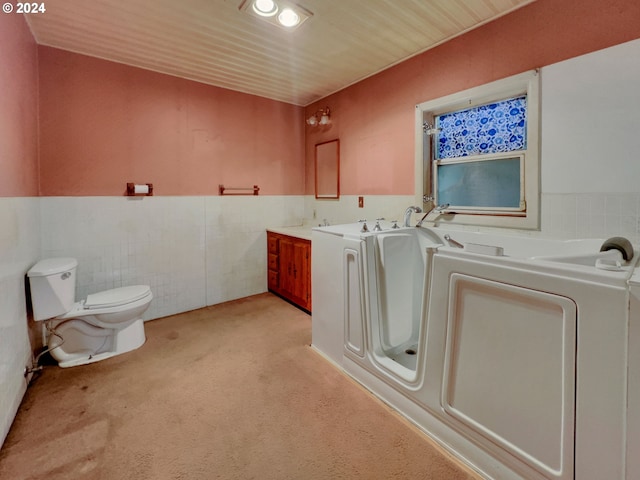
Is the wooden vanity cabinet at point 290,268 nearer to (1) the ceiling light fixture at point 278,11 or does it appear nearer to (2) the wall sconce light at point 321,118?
(2) the wall sconce light at point 321,118

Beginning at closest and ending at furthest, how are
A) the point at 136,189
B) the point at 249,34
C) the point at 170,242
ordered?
the point at 249,34 → the point at 136,189 → the point at 170,242

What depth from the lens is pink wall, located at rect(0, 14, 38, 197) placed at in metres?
1.62

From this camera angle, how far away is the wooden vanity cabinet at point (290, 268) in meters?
3.03

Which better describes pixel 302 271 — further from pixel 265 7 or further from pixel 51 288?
pixel 265 7

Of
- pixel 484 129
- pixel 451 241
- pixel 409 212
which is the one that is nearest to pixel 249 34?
pixel 409 212

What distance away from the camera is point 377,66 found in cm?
285

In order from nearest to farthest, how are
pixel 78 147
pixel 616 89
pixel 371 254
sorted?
pixel 616 89 < pixel 371 254 < pixel 78 147

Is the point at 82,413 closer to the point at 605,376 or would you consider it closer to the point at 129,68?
the point at 605,376

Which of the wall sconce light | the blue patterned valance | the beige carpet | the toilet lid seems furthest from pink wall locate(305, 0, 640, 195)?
the toilet lid

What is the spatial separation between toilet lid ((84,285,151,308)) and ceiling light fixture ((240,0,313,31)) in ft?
7.06

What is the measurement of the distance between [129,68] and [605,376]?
366cm

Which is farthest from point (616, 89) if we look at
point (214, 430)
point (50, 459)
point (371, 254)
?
point (50, 459)

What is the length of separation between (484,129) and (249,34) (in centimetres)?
190

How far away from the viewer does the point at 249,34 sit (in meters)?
2.28
